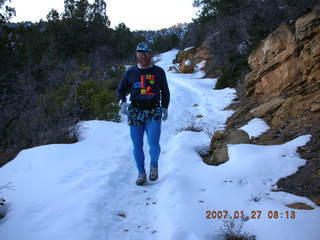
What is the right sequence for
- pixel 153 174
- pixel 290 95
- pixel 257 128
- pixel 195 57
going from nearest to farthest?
pixel 153 174 < pixel 257 128 < pixel 290 95 < pixel 195 57

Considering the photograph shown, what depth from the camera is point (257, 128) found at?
543 centimetres

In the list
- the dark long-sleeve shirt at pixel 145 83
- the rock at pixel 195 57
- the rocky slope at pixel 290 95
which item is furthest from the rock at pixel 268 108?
the rock at pixel 195 57

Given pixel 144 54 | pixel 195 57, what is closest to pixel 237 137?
pixel 144 54

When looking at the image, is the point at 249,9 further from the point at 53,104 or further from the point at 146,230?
the point at 146,230

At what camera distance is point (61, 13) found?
2188 cm

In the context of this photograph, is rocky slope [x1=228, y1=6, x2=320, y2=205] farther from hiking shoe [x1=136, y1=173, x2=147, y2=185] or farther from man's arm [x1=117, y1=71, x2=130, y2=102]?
man's arm [x1=117, y1=71, x2=130, y2=102]

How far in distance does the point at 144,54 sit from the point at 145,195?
1.86 metres

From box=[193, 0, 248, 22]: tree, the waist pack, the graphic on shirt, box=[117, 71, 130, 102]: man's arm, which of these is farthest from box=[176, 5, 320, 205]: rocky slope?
box=[193, 0, 248, 22]: tree

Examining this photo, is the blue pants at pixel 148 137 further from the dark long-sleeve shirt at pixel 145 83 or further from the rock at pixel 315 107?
the rock at pixel 315 107

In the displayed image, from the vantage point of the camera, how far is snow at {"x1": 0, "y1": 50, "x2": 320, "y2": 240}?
252cm

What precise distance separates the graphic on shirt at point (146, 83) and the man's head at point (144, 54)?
0.16 metres

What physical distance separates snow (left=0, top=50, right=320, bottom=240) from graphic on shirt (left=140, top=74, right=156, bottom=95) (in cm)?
127

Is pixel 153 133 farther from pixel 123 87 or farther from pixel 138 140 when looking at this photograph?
pixel 123 87

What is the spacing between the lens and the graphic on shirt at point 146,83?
3.58 metres
